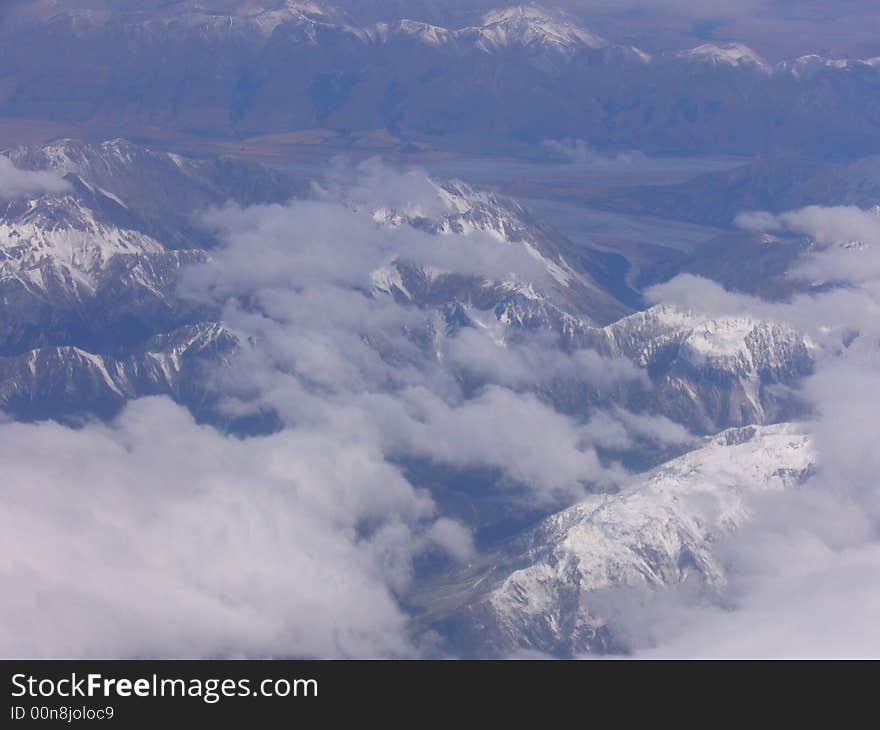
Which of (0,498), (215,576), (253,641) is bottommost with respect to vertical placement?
(253,641)

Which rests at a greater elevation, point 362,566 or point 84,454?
point 84,454
